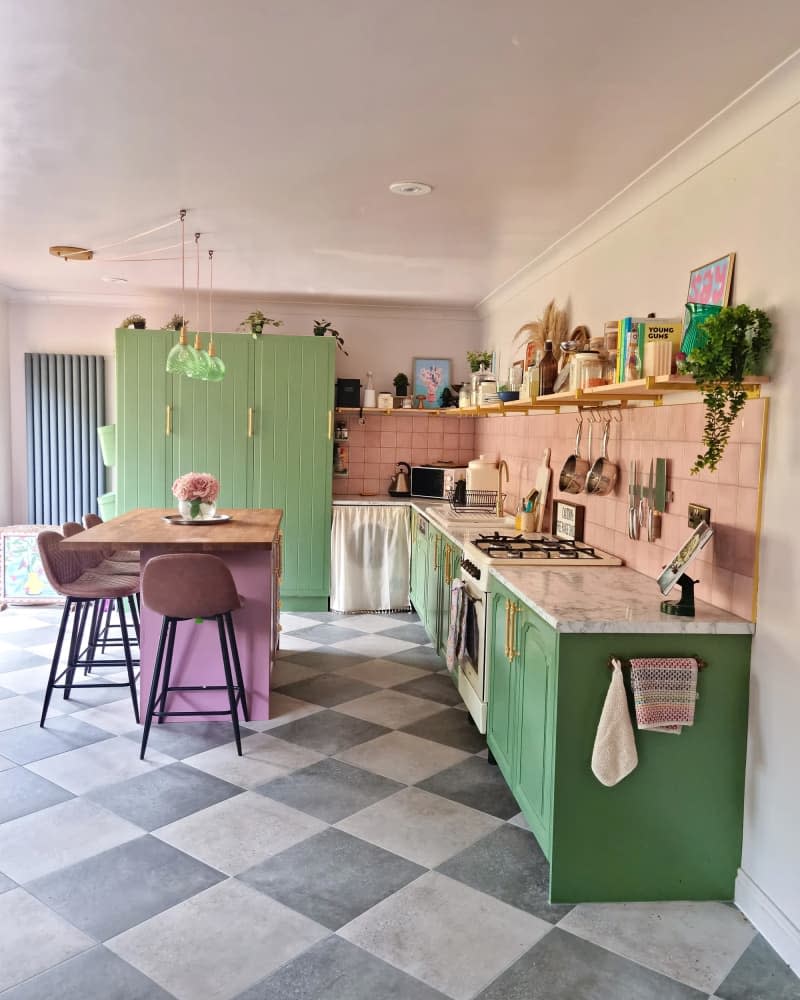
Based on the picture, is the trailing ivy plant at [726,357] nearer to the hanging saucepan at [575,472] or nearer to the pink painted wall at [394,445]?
the hanging saucepan at [575,472]

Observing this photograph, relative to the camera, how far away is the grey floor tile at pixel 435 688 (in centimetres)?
430

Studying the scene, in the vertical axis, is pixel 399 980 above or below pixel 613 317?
below

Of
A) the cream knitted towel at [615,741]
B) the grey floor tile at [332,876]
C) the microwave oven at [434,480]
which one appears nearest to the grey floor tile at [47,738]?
the grey floor tile at [332,876]

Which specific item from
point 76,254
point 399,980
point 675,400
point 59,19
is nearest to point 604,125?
point 675,400

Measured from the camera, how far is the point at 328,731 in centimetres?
381

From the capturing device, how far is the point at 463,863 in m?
2.68

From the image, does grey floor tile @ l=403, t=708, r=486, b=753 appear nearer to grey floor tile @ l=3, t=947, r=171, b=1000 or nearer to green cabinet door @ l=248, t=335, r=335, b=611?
grey floor tile @ l=3, t=947, r=171, b=1000

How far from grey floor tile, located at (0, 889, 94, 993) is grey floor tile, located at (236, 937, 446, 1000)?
0.55 meters

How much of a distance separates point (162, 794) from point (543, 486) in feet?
8.44

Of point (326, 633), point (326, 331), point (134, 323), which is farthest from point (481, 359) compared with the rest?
point (134, 323)

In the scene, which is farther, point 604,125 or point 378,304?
point 378,304

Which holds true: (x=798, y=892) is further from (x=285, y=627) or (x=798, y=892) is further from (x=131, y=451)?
(x=131, y=451)

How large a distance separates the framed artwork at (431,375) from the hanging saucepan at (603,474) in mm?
3069

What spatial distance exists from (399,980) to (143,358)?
4.92 metres
